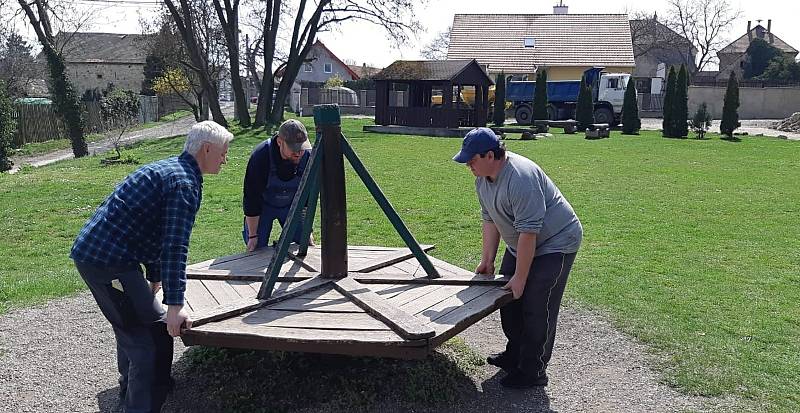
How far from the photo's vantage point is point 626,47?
46906 mm

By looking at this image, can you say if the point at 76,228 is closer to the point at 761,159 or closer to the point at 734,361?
the point at 734,361

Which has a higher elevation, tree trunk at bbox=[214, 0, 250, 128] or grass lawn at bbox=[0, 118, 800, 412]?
tree trunk at bbox=[214, 0, 250, 128]

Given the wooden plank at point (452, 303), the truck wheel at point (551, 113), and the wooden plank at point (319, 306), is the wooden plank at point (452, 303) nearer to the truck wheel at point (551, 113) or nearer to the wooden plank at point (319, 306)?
the wooden plank at point (319, 306)

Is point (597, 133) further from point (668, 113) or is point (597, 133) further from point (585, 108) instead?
point (585, 108)

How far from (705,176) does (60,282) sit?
41.2 feet

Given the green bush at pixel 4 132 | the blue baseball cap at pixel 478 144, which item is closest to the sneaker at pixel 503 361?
the blue baseball cap at pixel 478 144

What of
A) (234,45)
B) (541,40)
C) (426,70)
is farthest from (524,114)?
(541,40)

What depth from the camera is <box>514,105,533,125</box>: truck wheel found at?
34.4 m

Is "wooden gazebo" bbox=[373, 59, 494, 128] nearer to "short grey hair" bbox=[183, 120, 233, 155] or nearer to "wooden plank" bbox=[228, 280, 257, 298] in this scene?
"wooden plank" bbox=[228, 280, 257, 298]

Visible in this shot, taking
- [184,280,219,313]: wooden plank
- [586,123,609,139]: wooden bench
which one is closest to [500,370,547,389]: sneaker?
[184,280,219,313]: wooden plank

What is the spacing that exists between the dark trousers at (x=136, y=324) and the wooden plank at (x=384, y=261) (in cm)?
139

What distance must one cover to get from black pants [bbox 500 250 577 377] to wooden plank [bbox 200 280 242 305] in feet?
5.47

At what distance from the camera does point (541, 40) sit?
49250 mm

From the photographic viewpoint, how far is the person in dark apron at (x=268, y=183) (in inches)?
200
